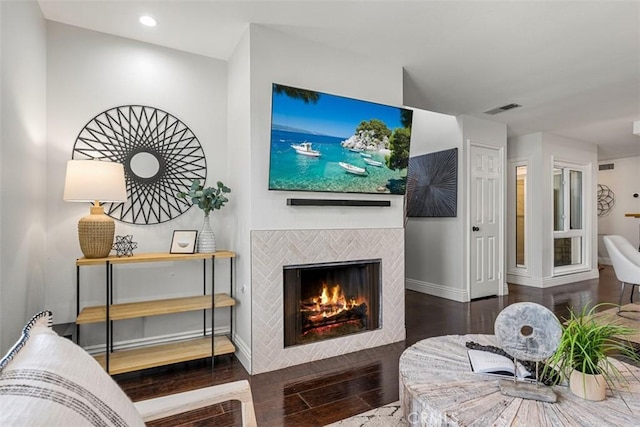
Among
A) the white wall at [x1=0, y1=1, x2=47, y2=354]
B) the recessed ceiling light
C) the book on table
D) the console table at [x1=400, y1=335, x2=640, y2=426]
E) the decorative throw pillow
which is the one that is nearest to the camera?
the decorative throw pillow

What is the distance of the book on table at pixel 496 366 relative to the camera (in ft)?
4.51

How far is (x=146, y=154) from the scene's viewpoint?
2.79 metres

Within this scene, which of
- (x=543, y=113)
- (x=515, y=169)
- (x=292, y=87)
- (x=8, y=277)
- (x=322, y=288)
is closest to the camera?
(x=8, y=277)

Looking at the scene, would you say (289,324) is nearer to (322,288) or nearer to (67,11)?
(322,288)

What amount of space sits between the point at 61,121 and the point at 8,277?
133 cm

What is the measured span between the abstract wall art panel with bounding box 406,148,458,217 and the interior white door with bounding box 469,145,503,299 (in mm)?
271

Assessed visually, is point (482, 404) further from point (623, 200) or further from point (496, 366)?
point (623, 200)

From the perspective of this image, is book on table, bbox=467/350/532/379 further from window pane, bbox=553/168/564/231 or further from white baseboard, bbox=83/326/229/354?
window pane, bbox=553/168/564/231

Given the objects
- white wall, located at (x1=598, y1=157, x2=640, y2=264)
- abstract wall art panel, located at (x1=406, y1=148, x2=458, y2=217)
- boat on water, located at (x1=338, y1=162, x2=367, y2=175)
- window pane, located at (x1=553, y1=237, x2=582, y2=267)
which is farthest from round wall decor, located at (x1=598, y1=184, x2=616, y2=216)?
boat on water, located at (x1=338, y1=162, x2=367, y2=175)

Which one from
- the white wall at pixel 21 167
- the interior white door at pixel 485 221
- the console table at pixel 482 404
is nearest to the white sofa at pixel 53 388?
the console table at pixel 482 404

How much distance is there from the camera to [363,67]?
2994 millimetres

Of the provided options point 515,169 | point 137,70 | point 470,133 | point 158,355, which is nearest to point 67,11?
point 137,70

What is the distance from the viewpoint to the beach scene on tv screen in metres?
2.56

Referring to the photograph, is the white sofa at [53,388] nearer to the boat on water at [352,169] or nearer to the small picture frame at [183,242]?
the small picture frame at [183,242]
